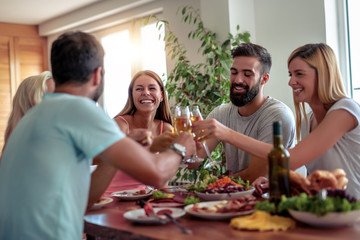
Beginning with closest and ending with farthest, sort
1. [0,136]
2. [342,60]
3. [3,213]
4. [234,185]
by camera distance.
→ 1. [3,213]
2. [234,185]
3. [342,60]
4. [0,136]

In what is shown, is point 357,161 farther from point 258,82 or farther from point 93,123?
point 93,123

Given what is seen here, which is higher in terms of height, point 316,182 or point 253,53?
point 253,53

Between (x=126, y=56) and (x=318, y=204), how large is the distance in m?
5.59

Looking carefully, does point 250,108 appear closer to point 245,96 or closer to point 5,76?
point 245,96

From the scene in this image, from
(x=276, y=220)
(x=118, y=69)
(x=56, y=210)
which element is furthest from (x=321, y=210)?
(x=118, y=69)

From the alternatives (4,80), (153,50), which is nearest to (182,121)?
(153,50)

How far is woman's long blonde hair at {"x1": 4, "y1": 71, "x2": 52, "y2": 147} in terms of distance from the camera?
2088 mm

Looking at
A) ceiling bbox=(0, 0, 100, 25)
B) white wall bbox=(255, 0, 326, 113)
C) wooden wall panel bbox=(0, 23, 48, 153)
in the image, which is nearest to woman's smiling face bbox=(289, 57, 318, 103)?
white wall bbox=(255, 0, 326, 113)

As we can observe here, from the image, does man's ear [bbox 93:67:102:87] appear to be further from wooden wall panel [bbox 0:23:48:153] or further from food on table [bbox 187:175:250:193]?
wooden wall panel [bbox 0:23:48:153]

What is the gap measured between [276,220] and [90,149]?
0.60 m

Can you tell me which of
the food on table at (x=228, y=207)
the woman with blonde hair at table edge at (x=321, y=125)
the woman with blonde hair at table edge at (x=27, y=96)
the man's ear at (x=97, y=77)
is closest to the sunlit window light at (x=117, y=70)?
the woman with blonde hair at table edge at (x=27, y=96)

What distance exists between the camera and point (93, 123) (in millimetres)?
1309

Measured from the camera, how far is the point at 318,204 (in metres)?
1.24

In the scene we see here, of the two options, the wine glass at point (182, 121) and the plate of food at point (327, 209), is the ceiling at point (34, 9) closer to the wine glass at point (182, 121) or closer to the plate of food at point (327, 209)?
the wine glass at point (182, 121)
